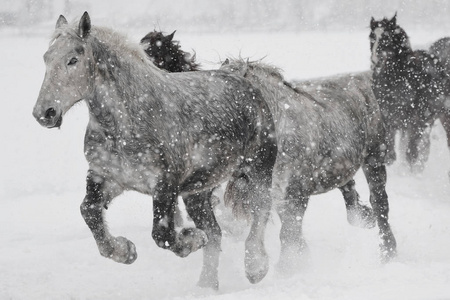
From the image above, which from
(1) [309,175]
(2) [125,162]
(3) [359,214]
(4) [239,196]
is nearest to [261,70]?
(1) [309,175]

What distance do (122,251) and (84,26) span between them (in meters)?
1.62

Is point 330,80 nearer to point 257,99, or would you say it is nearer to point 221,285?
point 257,99

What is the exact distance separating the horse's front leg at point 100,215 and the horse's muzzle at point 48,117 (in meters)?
0.71

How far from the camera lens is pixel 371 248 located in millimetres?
7391

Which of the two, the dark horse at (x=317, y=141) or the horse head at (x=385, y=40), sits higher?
the horse head at (x=385, y=40)

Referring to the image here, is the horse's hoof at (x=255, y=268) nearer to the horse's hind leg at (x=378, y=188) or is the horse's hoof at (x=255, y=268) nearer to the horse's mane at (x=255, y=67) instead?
the horse's mane at (x=255, y=67)

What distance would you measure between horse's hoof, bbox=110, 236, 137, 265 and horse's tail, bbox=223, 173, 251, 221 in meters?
1.27

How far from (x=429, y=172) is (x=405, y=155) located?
497 millimetres

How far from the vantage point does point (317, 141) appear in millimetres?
6367

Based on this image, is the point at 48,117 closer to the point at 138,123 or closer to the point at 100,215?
the point at 138,123

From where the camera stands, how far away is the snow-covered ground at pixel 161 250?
5.04 m

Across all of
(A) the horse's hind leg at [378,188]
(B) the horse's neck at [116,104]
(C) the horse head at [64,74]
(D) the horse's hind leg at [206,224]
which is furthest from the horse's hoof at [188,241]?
(A) the horse's hind leg at [378,188]

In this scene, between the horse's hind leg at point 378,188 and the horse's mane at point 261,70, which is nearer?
the horse's mane at point 261,70

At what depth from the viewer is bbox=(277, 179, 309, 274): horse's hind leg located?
627 cm
